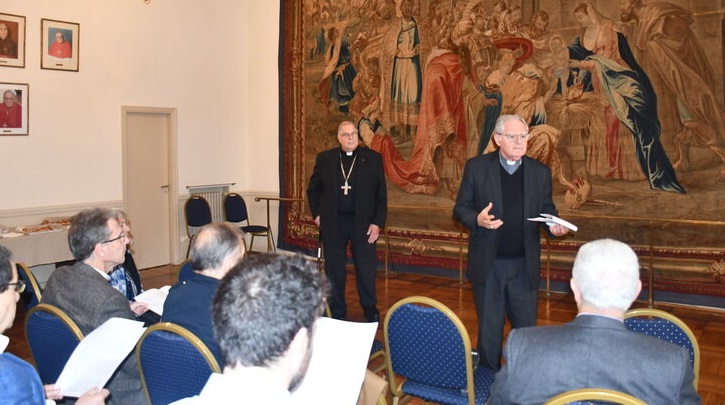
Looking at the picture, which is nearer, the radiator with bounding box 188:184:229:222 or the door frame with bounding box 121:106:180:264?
the door frame with bounding box 121:106:180:264

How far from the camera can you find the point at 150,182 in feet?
30.5

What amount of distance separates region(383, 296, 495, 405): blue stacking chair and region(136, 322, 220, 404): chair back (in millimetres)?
912

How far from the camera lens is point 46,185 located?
7977 millimetres

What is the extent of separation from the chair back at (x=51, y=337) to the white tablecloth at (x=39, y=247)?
14.1ft

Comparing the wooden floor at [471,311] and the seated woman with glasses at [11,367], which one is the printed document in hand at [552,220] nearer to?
the wooden floor at [471,311]

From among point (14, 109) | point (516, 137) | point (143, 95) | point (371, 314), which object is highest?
point (143, 95)

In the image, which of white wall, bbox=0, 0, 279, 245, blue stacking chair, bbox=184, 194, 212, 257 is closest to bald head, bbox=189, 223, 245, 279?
white wall, bbox=0, 0, 279, 245

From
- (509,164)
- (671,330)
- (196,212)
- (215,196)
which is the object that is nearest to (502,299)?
(509,164)

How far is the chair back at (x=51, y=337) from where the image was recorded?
2.77 metres

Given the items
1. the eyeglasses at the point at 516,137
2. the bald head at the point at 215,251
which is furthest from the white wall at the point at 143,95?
the eyeglasses at the point at 516,137

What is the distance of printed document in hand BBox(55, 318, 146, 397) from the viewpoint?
2551mm

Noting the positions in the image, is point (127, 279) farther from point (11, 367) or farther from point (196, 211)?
point (196, 211)

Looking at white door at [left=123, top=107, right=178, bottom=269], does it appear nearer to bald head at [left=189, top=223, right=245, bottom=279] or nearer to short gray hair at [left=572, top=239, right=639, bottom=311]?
bald head at [left=189, top=223, right=245, bottom=279]

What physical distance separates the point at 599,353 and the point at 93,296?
2189mm
